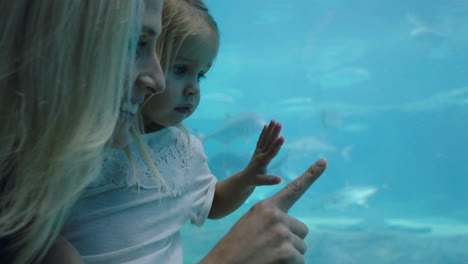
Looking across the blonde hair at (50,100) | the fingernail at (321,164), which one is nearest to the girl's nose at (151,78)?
the blonde hair at (50,100)

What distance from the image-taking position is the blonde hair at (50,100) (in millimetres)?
480

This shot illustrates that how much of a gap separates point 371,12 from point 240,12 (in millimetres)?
3275

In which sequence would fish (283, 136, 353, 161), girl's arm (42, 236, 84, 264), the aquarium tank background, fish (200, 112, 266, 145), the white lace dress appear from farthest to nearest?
1. fish (283, 136, 353, 161)
2. the aquarium tank background
3. fish (200, 112, 266, 145)
4. the white lace dress
5. girl's arm (42, 236, 84, 264)

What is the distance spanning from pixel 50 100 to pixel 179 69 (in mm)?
527

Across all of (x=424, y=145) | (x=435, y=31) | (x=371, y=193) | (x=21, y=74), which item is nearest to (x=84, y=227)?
(x=21, y=74)

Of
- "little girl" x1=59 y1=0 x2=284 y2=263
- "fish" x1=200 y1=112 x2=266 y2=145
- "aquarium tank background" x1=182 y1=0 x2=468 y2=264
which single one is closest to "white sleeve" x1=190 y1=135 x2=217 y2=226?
"little girl" x1=59 y1=0 x2=284 y2=263

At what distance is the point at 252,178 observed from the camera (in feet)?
3.52

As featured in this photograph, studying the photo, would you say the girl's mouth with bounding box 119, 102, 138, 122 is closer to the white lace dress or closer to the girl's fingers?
the white lace dress

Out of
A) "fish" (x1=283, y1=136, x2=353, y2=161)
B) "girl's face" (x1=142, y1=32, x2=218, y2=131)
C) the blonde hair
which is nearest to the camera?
the blonde hair

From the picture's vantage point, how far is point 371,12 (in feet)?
26.7

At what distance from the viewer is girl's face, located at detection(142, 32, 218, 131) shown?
968mm

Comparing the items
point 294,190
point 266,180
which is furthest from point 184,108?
point 294,190

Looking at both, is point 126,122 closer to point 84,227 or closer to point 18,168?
point 18,168

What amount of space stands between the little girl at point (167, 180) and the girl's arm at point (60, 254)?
25 centimetres
